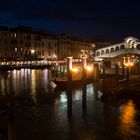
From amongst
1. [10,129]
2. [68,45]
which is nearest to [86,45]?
[68,45]

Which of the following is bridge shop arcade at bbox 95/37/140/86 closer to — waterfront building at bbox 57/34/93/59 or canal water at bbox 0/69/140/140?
canal water at bbox 0/69/140/140

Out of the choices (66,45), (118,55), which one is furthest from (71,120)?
(66,45)

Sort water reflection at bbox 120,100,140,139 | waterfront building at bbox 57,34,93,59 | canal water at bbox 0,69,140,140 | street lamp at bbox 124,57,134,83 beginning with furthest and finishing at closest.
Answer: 1. waterfront building at bbox 57,34,93,59
2. street lamp at bbox 124,57,134,83
3. water reflection at bbox 120,100,140,139
4. canal water at bbox 0,69,140,140

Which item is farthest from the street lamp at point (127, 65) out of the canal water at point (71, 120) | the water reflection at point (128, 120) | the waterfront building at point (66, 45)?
the waterfront building at point (66, 45)

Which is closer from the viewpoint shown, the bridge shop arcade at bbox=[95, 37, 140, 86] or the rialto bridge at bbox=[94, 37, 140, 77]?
the bridge shop arcade at bbox=[95, 37, 140, 86]

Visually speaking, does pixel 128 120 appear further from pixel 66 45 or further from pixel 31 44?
pixel 66 45

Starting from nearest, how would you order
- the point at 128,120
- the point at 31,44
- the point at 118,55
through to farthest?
the point at 128,120, the point at 118,55, the point at 31,44

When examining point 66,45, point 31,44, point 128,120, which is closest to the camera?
point 128,120

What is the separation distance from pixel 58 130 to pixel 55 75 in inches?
834

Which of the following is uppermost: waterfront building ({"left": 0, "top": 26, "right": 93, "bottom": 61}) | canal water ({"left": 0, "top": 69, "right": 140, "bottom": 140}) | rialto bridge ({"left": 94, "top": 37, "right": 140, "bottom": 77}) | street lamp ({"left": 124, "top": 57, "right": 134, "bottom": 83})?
waterfront building ({"left": 0, "top": 26, "right": 93, "bottom": 61})

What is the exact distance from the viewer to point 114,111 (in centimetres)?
2086

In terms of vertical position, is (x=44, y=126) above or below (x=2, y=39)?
below

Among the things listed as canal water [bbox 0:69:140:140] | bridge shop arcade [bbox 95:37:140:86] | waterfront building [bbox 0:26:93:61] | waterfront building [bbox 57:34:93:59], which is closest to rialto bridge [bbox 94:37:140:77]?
bridge shop arcade [bbox 95:37:140:86]

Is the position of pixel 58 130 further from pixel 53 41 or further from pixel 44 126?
pixel 53 41
